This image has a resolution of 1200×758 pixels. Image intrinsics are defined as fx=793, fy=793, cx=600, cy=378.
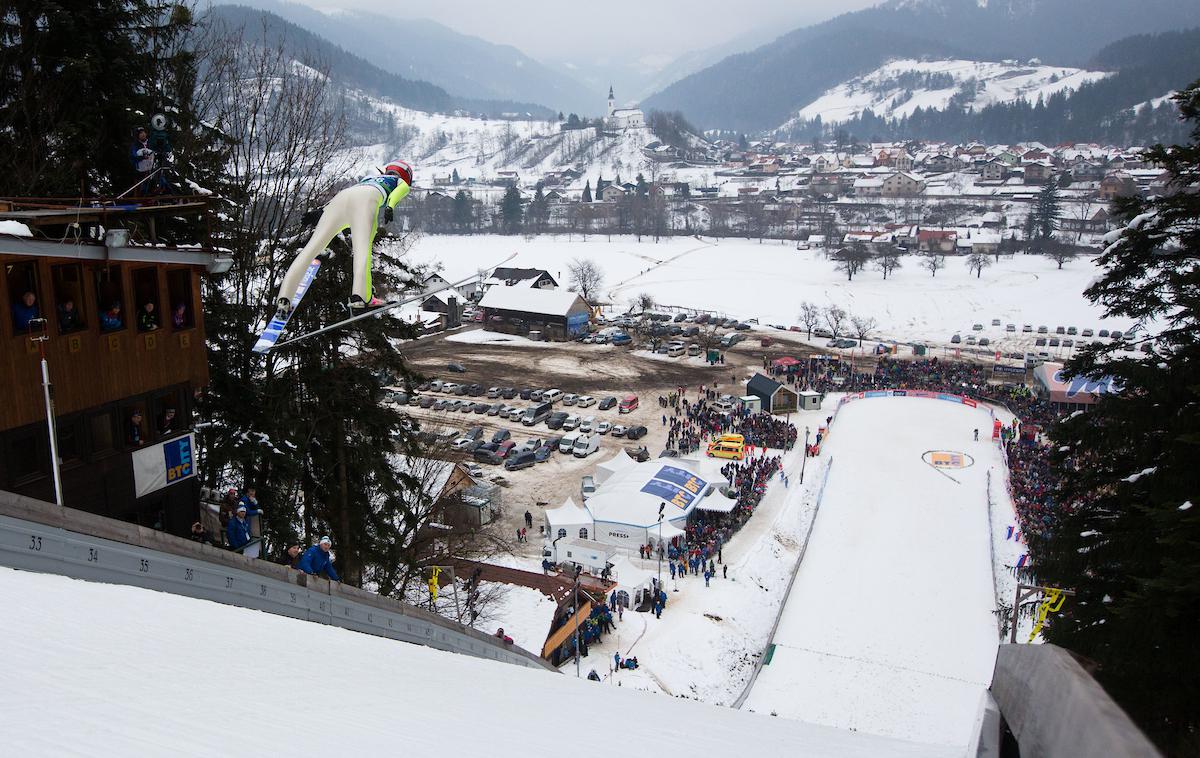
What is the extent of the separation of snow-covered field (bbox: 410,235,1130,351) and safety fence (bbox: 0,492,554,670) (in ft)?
148

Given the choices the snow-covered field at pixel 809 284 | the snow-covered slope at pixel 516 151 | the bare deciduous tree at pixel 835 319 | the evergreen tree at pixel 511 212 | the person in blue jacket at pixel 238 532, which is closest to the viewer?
the person in blue jacket at pixel 238 532

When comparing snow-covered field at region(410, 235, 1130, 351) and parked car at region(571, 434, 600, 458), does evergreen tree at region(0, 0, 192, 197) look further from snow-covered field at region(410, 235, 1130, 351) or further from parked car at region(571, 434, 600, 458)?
snow-covered field at region(410, 235, 1130, 351)

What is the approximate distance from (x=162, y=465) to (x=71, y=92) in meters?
5.25

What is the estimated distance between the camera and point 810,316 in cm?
4919

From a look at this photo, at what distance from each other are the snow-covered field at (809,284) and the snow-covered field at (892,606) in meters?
25.5

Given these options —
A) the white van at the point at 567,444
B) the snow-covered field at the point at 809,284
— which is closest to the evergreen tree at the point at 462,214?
the snow-covered field at the point at 809,284

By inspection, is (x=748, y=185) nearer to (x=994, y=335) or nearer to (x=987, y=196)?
(x=987, y=196)

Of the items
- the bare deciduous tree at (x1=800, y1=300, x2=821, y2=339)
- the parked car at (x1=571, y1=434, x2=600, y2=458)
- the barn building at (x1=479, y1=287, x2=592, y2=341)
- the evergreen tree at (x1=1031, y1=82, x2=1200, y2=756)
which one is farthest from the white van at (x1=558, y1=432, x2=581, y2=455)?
the bare deciduous tree at (x1=800, y1=300, x2=821, y2=339)

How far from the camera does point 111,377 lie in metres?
7.67

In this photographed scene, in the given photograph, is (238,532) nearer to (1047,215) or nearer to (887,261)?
(887,261)

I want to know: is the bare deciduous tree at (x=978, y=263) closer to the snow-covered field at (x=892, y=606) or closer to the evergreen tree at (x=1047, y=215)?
the evergreen tree at (x=1047, y=215)

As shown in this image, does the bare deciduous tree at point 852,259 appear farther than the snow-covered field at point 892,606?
Yes

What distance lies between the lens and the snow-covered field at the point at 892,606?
13273 millimetres

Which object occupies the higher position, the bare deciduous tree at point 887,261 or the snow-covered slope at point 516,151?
the snow-covered slope at point 516,151
